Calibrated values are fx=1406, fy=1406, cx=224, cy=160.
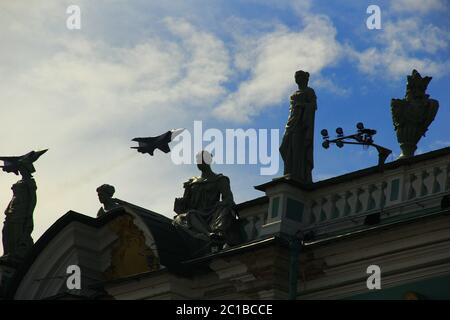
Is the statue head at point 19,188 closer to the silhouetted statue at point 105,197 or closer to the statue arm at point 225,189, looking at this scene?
the silhouetted statue at point 105,197

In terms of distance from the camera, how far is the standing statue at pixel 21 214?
1210 inches

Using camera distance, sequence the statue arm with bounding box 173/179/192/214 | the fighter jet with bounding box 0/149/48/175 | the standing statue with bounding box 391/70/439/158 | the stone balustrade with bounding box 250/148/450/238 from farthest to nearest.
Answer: the fighter jet with bounding box 0/149/48/175 → the statue arm with bounding box 173/179/192/214 → the standing statue with bounding box 391/70/439/158 → the stone balustrade with bounding box 250/148/450/238

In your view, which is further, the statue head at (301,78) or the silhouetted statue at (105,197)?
the silhouetted statue at (105,197)

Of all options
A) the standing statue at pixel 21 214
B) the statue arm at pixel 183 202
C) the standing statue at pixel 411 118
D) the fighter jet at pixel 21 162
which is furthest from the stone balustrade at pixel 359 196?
the fighter jet at pixel 21 162

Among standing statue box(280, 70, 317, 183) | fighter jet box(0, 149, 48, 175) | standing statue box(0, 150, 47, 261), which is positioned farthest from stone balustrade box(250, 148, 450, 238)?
fighter jet box(0, 149, 48, 175)

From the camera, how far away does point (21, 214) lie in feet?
101

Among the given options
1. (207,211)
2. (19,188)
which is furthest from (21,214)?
(207,211)

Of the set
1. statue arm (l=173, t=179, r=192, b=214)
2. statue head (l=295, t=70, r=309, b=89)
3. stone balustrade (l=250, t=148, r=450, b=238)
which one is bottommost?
stone balustrade (l=250, t=148, r=450, b=238)

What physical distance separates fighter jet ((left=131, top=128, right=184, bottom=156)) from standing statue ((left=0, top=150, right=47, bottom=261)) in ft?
9.99

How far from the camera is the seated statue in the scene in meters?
25.5

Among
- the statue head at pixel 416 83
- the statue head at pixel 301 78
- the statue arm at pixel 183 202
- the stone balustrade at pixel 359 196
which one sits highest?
the statue head at pixel 301 78

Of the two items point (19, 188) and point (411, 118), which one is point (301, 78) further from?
point (19, 188)

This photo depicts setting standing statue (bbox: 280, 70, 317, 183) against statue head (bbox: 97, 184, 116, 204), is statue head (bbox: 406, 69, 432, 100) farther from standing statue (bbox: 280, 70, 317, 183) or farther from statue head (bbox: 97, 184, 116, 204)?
statue head (bbox: 97, 184, 116, 204)

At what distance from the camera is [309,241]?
77.9 ft
